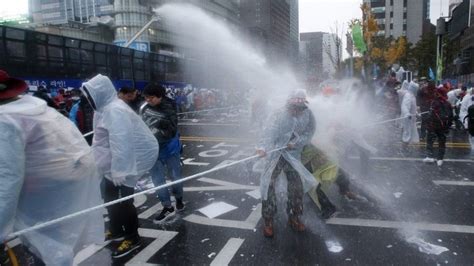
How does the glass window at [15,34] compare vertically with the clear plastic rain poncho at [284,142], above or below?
above

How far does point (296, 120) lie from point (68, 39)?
1303 centimetres

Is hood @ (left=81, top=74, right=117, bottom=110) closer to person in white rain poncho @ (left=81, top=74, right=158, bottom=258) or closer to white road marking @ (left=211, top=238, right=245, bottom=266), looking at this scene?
Answer: person in white rain poncho @ (left=81, top=74, right=158, bottom=258)

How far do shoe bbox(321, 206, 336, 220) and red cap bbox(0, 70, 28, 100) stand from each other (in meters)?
3.65

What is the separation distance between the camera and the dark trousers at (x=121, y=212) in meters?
3.90

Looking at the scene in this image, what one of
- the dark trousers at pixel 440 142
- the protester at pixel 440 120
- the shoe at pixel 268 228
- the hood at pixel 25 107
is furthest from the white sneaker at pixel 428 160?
the hood at pixel 25 107

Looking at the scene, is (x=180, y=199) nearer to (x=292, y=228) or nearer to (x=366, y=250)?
(x=292, y=228)

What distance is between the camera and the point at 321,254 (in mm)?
3781

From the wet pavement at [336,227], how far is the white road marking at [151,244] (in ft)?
0.03

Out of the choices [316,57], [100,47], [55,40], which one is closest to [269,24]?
[316,57]

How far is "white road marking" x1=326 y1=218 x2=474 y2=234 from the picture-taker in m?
4.29

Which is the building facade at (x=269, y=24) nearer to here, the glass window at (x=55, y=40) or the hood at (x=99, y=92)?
the glass window at (x=55, y=40)

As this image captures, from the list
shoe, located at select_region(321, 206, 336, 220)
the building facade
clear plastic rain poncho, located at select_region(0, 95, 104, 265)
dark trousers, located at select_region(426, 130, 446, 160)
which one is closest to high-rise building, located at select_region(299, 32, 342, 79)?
the building facade

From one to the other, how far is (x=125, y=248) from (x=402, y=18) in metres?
99.5

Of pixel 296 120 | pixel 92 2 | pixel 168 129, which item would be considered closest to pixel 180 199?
pixel 168 129
